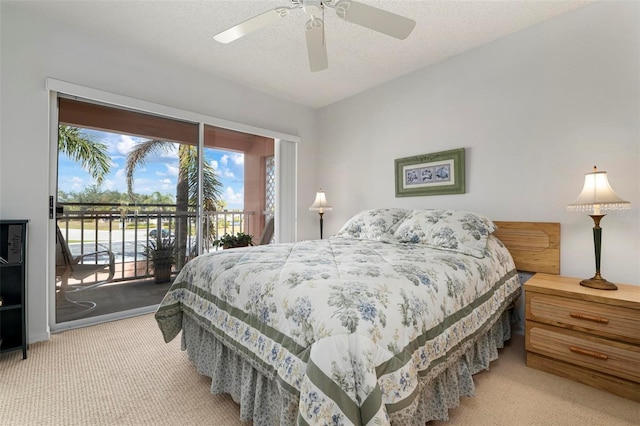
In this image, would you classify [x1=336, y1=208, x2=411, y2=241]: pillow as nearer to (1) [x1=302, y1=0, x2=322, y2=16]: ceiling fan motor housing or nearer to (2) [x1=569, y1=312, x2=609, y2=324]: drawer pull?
(2) [x1=569, y1=312, x2=609, y2=324]: drawer pull

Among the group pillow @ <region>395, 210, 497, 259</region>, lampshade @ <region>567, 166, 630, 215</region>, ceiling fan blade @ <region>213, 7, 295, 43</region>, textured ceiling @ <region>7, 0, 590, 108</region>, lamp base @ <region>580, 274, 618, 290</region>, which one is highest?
textured ceiling @ <region>7, 0, 590, 108</region>

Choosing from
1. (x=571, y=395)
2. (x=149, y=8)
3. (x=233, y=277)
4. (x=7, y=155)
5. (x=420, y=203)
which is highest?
(x=149, y=8)

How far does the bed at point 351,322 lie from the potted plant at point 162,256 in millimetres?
1456

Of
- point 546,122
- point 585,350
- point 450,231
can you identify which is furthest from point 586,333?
point 546,122

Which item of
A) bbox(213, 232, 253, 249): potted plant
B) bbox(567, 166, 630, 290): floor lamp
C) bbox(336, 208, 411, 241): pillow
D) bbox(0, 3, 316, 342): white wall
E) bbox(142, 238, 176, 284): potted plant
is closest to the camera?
bbox(567, 166, 630, 290): floor lamp

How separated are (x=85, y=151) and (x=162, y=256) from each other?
1255 millimetres

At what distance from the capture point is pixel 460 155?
9.30 ft

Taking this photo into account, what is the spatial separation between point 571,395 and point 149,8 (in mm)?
3825

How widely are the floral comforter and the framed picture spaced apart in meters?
1.05

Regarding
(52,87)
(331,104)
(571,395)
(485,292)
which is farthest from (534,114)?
(52,87)

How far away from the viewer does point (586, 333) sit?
1.72 meters

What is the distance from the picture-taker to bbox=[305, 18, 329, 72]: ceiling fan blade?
1832 mm

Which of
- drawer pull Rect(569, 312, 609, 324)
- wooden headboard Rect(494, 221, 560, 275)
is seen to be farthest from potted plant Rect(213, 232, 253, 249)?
drawer pull Rect(569, 312, 609, 324)

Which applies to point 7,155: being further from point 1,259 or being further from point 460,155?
point 460,155
